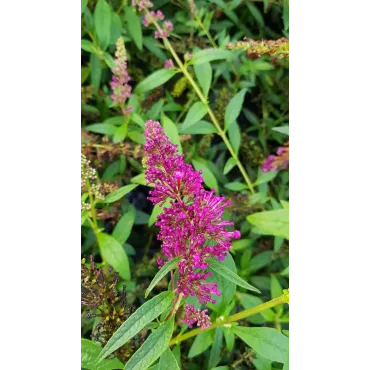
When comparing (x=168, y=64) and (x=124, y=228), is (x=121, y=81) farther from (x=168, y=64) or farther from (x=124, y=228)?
(x=124, y=228)

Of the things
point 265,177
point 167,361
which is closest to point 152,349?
point 167,361

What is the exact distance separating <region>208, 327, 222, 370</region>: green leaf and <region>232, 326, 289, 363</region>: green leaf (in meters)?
0.06

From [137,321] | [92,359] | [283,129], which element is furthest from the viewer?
[283,129]

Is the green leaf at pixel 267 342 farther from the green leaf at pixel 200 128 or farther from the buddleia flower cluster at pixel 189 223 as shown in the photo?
the green leaf at pixel 200 128

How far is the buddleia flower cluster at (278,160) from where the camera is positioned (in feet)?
2.87

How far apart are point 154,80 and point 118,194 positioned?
0.22 meters

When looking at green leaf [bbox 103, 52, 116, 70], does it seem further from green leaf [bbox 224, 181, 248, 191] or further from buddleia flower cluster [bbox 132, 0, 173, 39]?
green leaf [bbox 224, 181, 248, 191]

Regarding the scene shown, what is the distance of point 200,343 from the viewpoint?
807 millimetres

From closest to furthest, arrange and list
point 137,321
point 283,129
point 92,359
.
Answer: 1. point 137,321
2. point 92,359
3. point 283,129

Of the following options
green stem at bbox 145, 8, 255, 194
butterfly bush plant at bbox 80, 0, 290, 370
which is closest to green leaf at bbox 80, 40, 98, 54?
butterfly bush plant at bbox 80, 0, 290, 370
